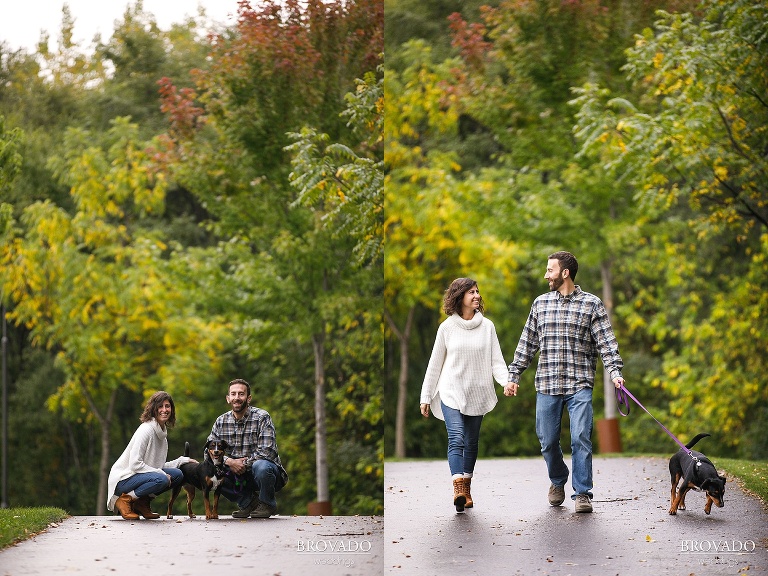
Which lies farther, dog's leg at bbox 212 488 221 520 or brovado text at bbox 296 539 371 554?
dog's leg at bbox 212 488 221 520

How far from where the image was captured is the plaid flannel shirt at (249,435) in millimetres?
8258

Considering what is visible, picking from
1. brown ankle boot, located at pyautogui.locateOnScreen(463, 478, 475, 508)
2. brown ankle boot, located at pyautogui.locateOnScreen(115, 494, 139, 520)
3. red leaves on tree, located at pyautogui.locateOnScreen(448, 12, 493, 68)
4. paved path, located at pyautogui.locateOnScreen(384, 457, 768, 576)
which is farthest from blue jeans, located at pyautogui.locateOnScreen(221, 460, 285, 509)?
red leaves on tree, located at pyautogui.locateOnScreen(448, 12, 493, 68)

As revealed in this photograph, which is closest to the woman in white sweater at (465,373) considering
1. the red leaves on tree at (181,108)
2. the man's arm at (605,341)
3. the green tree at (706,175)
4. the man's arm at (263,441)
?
the man's arm at (605,341)

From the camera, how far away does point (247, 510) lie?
8.41 metres

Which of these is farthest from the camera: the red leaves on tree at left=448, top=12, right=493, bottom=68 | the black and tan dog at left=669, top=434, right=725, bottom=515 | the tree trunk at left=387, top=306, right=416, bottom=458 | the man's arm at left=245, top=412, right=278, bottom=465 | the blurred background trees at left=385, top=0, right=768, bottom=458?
the tree trunk at left=387, top=306, right=416, bottom=458

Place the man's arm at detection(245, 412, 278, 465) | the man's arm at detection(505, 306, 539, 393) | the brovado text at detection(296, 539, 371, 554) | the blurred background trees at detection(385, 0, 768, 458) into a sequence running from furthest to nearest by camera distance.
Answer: the blurred background trees at detection(385, 0, 768, 458) < the man's arm at detection(245, 412, 278, 465) < the brovado text at detection(296, 539, 371, 554) < the man's arm at detection(505, 306, 539, 393)

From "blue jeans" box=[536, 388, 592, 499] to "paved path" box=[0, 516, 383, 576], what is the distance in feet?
4.74

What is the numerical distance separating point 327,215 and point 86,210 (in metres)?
2.65

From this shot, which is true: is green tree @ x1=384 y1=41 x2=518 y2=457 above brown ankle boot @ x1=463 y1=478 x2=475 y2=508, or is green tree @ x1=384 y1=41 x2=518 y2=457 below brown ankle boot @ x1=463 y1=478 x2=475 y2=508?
above

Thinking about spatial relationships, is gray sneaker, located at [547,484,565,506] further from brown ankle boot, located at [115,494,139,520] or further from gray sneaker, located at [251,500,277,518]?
brown ankle boot, located at [115,494,139,520]

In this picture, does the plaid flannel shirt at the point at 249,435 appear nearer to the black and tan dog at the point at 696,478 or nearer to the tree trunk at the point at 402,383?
the black and tan dog at the point at 696,478

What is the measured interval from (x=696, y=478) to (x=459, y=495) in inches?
64.1

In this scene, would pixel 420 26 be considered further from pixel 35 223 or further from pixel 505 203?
pixel 35 223

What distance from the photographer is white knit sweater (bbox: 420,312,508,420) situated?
7.33 m
